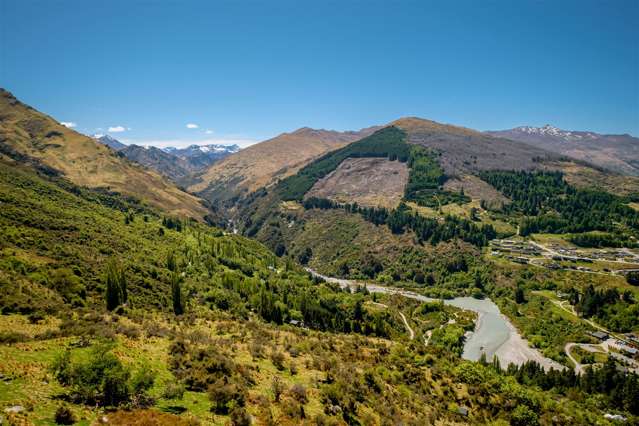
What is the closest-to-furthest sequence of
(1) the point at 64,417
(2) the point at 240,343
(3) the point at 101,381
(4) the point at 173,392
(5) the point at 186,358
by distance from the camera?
(1) the point at 64,417, (3) the point at 101,381, (4) the point at 173,392, (5) the point at 186,358, (2) the point at 240,343

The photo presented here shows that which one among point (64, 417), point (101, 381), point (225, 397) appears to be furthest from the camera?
point (225, 397)

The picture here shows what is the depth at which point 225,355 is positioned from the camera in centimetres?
4662

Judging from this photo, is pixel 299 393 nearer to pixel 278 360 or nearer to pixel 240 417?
pixel 278 360

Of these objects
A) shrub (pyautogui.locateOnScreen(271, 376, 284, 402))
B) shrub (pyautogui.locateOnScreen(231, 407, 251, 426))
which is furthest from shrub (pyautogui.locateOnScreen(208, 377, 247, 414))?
shrub (pyautogui.locateOnScreen(271, 376, 284, 402))

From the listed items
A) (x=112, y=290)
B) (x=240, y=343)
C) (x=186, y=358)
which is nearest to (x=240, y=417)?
(x=186, y=358)

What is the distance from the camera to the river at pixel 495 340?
4594 inches

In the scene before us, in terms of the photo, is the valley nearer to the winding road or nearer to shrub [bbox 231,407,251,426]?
shrub [bbox 231,407,251,426]

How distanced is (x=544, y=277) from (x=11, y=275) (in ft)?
644

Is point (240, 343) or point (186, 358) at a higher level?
point (186, 358)

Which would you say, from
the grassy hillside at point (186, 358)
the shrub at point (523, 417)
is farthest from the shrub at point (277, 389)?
the shrub at point (523, 417)

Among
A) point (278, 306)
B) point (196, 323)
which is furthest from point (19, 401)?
point (278, 306)

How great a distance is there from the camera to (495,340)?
429 ft

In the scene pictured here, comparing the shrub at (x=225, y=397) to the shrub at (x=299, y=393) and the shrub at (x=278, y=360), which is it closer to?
the shrub at (x=299, y=393)

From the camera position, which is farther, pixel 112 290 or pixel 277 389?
pixel 112 290
